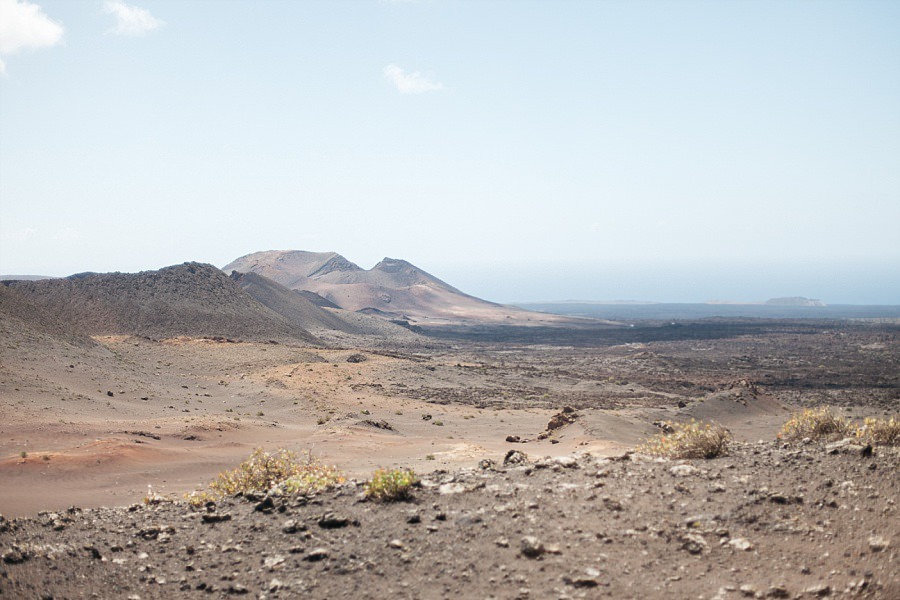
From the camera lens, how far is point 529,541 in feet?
18.8

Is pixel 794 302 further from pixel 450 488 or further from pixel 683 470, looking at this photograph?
pixel 450 488

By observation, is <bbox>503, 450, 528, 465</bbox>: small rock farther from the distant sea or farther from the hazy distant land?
the hazy distant land

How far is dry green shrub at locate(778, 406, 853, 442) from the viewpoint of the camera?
895 cm

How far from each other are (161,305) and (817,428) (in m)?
52.6

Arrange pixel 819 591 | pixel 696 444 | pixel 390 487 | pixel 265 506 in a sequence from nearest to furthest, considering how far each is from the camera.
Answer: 1. pixel 819 591
2. pixel 390 487
3. pixel 265 506
4. pixel 696 444

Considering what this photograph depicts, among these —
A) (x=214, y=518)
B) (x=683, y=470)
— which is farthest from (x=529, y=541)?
(x=214, y=518)

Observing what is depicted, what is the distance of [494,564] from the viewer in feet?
18.3

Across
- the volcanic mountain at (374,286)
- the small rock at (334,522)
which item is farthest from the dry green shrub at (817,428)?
the volcanic mountain at (374,286)

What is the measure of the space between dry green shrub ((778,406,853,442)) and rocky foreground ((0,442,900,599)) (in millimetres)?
1345

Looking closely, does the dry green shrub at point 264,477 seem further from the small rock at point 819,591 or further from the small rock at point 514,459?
the small rock at point 819,591

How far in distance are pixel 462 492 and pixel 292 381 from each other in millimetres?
26464

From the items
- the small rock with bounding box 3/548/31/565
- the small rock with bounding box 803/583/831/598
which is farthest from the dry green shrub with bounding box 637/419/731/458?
the small rock with bounding box 3/548/31/565

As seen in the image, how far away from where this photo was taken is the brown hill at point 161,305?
49000 mm

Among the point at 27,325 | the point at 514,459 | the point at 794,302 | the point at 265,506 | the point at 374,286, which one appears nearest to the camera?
the point at 265,506
